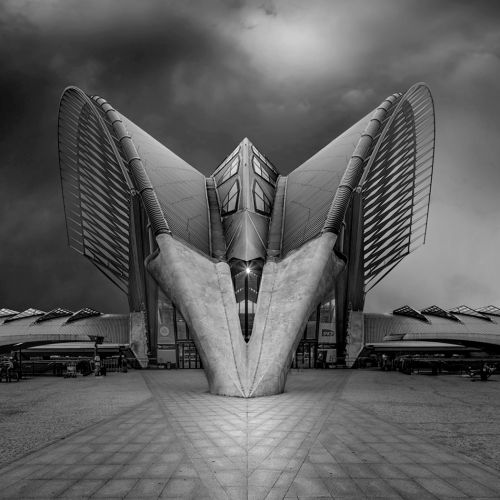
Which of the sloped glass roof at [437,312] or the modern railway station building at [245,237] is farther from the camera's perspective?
the sloped glass roof at [437,312]

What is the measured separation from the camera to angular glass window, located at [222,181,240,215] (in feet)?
98.9

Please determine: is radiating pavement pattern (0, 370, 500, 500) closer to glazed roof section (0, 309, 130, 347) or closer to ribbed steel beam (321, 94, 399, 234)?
ribbed steel beam (321, 94, 399, 234)

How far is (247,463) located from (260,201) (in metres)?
24.8

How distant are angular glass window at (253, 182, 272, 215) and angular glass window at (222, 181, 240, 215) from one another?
1.19 meters

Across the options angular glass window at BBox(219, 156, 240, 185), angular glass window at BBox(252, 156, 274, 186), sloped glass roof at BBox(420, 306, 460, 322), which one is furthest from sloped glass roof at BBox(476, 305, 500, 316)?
angular glass window at BBox(219, 156, 240, 185)

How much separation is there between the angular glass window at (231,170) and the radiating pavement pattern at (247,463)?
82.0ft

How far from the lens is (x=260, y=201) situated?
30.7 m

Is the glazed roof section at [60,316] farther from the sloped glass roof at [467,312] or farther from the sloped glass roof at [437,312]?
the sloped glass roof at [467,312]

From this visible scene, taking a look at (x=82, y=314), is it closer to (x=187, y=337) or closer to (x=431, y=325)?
(x=187, y=337)

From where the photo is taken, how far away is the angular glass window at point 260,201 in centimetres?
3007

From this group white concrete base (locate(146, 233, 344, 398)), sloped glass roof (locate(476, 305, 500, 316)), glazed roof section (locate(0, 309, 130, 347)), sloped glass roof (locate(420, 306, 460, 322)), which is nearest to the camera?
white concrete base (locate(146, 233, 344, 398))

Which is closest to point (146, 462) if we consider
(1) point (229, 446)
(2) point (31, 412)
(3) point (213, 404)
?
(1) point (229, 446)

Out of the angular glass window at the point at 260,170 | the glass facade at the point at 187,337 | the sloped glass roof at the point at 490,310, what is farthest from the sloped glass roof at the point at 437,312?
the angular glass window at the point at 260,170

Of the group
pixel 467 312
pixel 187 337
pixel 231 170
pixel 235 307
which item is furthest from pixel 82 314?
pixel 467 312
